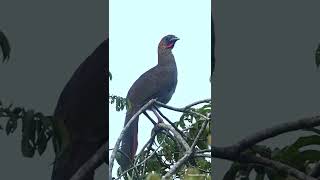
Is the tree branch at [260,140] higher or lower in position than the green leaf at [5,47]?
lower

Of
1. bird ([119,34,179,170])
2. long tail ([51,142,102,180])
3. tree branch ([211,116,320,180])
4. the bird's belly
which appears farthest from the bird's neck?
long tail ([51,142,102,180])

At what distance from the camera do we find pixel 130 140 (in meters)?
4.93

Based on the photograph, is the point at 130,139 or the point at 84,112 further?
the point at 84,112

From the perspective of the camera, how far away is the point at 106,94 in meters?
5.34

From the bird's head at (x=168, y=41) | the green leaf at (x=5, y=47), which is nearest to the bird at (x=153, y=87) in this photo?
the bird's head at (x=168, y=41)

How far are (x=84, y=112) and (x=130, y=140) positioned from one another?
75 cm

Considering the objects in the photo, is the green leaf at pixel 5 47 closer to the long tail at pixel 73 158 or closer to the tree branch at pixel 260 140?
the long tail at pixel 73 158

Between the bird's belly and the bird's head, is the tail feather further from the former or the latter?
the bird's head

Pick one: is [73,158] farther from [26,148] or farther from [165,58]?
[165,58]

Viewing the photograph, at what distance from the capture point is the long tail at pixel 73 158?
5.64 metres

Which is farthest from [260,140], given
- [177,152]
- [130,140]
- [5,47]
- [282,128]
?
[5,47]

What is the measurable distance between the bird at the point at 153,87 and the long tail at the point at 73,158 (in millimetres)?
670

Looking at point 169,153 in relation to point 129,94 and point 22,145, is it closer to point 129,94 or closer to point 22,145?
point 129,94

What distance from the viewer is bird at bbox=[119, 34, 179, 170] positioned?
4918 millimetres
